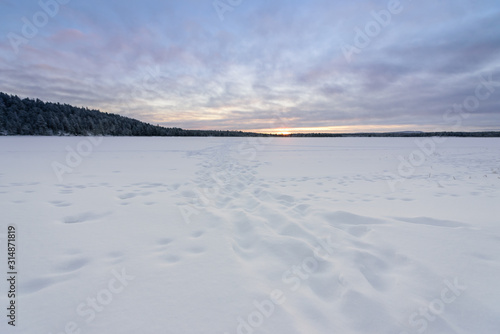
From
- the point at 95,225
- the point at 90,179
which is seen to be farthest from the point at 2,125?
the point at 95,225

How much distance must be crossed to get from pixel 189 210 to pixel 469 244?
441 cm

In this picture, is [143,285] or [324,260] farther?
[324,260]

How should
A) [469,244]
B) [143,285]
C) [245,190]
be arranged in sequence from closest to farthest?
[143,285] < [469,244] < [245,190]

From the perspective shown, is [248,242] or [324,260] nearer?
[324,260]

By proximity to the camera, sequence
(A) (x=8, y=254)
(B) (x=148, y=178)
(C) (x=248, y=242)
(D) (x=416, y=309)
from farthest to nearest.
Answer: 1. (B) (x=148, y=178)
2. (C) (x=248, y=242)
3. (A) (x=8, y=254)
4. (D) (x=416, y=309)

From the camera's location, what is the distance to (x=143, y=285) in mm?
2129

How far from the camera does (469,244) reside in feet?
9.57

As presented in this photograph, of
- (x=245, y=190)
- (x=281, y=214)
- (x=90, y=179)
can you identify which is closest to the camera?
(x=281, y=214)

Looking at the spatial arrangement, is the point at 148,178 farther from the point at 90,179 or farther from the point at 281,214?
the point at 281,214

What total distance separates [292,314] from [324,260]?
1.00 metres

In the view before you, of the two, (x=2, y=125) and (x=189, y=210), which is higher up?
(x=2, y=125)

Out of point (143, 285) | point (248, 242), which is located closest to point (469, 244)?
point (248, 242)

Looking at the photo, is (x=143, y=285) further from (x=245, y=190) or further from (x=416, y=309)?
(x=245, y=190)

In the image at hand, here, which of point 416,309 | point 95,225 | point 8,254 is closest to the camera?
point 416,309
